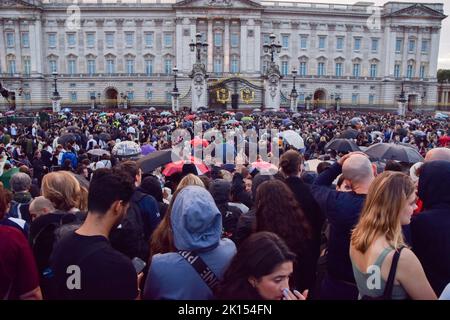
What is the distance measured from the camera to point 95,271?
3.00 m

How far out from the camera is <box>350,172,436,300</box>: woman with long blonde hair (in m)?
3.07

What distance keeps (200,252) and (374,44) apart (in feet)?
240

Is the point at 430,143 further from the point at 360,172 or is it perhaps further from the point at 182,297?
the point at 182,297

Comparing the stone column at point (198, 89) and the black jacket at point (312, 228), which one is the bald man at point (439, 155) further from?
the stone column at point (198, 89)

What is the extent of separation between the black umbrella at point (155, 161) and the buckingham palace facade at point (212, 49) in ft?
169

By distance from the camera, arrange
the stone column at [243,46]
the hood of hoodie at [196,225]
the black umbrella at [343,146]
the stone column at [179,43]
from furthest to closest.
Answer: the stone column at [243,46]
the stone column at [179,43]
the black umbrella at [343,146]
the hood of hoodie at [196,225]

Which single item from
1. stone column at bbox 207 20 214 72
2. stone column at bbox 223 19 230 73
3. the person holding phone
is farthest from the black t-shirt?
stone column at bbox 207 20 214 72

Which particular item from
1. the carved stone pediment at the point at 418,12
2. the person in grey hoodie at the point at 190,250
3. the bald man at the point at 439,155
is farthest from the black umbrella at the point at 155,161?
the carved stone pediment at the point at 418,12

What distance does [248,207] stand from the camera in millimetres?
6578

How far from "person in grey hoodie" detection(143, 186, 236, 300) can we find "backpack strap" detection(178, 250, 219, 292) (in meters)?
0.02

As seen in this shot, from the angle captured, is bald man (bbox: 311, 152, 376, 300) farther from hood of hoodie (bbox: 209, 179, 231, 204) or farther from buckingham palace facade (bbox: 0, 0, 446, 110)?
buckingham palace facade (bbox: 0, 0, 446, 110)

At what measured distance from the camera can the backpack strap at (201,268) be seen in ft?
10.4

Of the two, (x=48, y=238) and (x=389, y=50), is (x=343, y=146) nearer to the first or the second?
(x=48, y=238)

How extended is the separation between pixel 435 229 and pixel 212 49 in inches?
2497
